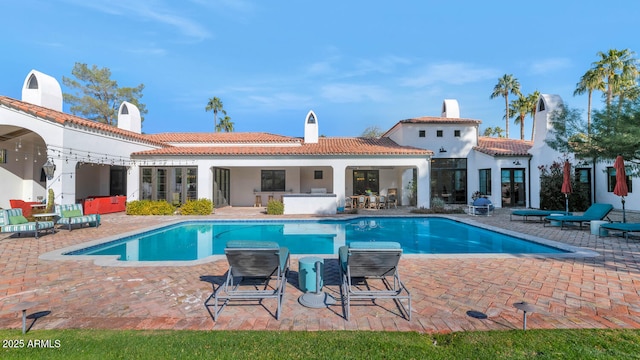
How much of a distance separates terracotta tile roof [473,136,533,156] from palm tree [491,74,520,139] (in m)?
15.9

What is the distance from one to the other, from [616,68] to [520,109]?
1282 cm

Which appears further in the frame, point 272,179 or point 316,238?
point 272,179

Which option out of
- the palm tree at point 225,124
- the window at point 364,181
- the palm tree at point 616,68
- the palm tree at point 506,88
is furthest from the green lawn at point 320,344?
the palm tree at point 225,124

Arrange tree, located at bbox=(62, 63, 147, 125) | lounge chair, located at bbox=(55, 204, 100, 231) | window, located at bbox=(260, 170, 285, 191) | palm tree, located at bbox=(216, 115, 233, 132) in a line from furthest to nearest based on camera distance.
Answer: palm tree, located at bbox=(216, 115, 233, 132)
tree, located at bbox=(62, 63, 147, 125)
window, located at bbox=(260, 170, 285, 191)
lounge chair, located at bbox=(55, 204, 100, 231)

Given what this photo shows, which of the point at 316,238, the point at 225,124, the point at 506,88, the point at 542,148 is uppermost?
the point at 506,88

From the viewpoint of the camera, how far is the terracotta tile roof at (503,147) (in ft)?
63.2

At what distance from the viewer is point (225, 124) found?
4706cm

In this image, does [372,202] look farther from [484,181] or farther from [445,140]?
[484,181]

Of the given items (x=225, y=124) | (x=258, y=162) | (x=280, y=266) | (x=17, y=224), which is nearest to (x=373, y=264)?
(x=280, y=266)

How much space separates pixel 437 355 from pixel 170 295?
4.02m

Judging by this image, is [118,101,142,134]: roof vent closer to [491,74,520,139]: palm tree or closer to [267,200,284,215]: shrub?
[267,200,284,215]: shrub

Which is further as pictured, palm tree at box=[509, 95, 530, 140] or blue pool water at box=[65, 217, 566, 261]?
palm tree at box=[509, 95, 530, 140]

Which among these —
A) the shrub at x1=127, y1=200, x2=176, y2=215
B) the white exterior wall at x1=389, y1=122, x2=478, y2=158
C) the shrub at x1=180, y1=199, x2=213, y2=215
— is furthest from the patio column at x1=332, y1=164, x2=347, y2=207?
the shrub at x1=127, y1=200, x2=176, y2=215

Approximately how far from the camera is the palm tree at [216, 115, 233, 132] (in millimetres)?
47031
